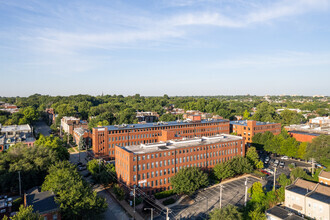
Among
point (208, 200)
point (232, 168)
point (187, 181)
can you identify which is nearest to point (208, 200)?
point (208, 200)

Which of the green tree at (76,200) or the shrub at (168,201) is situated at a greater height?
the green tree at (76,200)

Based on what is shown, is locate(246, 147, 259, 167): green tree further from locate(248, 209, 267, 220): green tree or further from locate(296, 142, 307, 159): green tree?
locate(248, 209, 267, 220): green tree

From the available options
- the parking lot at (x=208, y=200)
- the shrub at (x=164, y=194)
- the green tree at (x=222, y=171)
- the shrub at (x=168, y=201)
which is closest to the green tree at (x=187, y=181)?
the shrub at (x=168, y=201)

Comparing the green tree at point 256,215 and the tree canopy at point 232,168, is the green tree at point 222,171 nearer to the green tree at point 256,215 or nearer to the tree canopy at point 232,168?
the tree canopy at point 232,168

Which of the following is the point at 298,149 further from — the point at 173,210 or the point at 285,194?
the point at 173,210

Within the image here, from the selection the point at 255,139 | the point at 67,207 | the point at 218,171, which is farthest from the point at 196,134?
the point at 67,207

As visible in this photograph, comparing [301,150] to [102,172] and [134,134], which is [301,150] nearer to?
[134,134]

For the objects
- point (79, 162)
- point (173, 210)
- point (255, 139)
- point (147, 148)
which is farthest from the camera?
point (255, 139)
